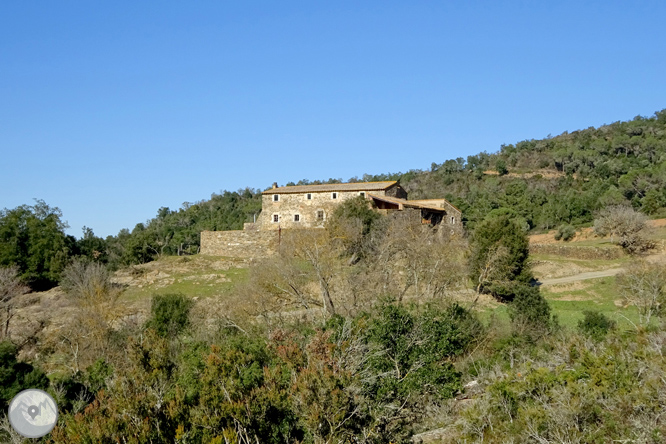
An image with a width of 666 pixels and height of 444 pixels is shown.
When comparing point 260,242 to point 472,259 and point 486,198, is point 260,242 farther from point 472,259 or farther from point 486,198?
point 486,198

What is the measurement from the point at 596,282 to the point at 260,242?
823 inches

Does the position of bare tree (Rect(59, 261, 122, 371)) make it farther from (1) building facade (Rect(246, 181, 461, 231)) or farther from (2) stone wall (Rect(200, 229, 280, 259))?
(1) building facade (Rect(246, 181, 461, 231))

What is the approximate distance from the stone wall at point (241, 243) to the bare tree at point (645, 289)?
21.3m

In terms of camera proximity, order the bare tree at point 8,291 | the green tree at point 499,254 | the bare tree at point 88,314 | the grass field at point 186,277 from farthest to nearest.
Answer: the grass field at point 186,277 → the green tree at point 499,254 → the bare tree at point 8,291 → the bare tree at point 88,314

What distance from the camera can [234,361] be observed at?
867cm

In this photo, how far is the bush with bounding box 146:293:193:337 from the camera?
21487 mm

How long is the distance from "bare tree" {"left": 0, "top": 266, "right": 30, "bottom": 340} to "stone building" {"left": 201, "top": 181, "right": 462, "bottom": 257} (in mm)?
11518

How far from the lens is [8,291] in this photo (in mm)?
29750

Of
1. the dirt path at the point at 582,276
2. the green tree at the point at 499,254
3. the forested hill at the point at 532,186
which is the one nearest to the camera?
the green tree at the point at 499,254

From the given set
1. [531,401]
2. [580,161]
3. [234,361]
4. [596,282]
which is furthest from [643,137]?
[234,361]

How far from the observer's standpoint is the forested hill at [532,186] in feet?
166

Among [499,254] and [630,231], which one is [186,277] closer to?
[499,254]

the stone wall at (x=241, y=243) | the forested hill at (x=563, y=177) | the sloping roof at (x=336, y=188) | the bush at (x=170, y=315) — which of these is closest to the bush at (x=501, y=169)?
the forested hill at (x=563, y=177)

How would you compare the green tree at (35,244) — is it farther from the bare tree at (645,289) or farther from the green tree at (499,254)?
the bare tree at (645,289)
